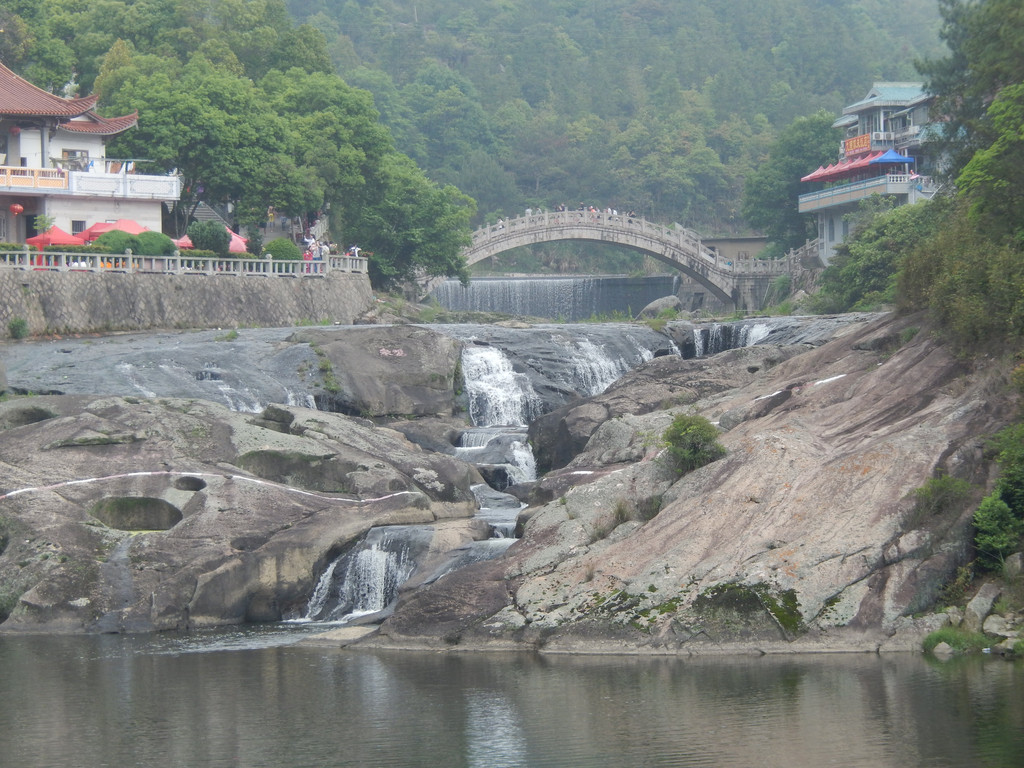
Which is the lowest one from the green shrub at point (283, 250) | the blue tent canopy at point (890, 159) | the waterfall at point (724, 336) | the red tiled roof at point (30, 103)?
the waterfall at point (724, 336)

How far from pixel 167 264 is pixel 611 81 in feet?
273

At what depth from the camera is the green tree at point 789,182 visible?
8250 centimetres

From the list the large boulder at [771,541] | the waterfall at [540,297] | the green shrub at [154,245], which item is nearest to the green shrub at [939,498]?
the large boulder at [771,541]

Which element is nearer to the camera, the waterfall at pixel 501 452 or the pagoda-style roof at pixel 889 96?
the waterfall at pixel 501 452

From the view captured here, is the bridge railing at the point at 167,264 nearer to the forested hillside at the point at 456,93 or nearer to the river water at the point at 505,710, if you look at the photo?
the forested hillside at the point at 456,93

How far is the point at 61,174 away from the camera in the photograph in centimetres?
5744

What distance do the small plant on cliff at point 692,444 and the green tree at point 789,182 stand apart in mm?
54657

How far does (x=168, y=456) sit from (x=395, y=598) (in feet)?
21.1

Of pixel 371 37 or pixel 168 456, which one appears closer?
pixel 168 456

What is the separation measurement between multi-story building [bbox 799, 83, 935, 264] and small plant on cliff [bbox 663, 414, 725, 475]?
141 ft


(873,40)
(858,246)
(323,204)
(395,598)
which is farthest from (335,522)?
(873,40)

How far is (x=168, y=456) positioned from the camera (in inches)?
1315

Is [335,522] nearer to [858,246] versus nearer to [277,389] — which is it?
[277,389]

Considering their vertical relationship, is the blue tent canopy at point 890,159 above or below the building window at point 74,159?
above
